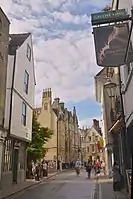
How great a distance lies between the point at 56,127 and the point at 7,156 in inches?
1896

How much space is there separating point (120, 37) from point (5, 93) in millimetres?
12794

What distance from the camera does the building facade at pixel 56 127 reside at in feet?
220

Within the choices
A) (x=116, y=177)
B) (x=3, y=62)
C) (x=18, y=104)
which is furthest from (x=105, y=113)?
(x=116, y=177)

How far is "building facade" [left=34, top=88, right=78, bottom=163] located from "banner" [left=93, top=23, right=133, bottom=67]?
5310 cm

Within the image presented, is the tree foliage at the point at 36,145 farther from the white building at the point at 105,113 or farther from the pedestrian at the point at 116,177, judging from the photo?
the pedestrian at the point at 116,177

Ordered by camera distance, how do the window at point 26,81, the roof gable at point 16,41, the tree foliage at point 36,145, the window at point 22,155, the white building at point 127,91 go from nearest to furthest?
the white building at point 127,91 → the roof gable at point 16,41 → the window at point 26,81 → the window at point 22,155 → the tree foliage at point 36,145

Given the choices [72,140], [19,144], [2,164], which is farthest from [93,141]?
[2,164]

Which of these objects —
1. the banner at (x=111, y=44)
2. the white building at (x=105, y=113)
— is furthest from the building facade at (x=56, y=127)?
the banner at (x=111, y=44)

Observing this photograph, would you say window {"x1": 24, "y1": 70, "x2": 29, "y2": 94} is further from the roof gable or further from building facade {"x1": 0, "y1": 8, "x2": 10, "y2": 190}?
building facade {"x1": 0, "y1": 8, "x2": 10, "y2": 190}

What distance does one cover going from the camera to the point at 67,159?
254 ft

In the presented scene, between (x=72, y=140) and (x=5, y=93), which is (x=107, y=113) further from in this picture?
(x=72, y=140)

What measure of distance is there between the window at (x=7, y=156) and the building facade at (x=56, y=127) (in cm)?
3863

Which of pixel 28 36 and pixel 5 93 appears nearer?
pixel 5 93

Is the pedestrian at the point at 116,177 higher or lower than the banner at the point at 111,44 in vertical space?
lower
